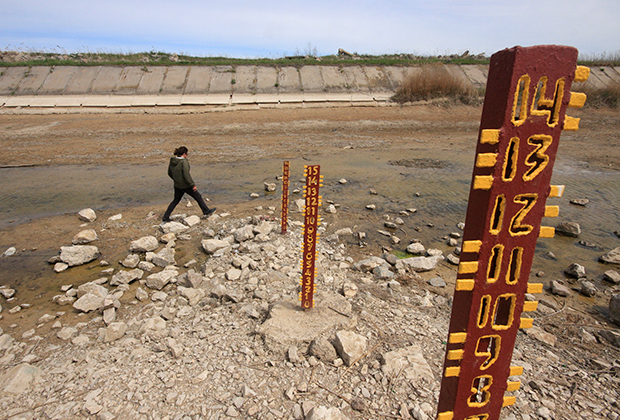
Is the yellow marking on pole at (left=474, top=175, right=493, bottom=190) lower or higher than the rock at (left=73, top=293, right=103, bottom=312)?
higher

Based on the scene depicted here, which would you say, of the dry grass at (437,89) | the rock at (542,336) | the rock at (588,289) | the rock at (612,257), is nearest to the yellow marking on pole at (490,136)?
the rock at (542,336)

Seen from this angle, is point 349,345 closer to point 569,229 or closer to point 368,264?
point 368,264

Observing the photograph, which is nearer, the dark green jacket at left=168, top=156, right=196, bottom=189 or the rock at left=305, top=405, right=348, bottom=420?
the rock at left=305, top=405, right=348, bottom=420

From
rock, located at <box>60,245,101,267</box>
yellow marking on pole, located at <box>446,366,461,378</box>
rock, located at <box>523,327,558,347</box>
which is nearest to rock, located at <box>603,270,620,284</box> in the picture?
rock, located at <box>523,327,558,347</box>

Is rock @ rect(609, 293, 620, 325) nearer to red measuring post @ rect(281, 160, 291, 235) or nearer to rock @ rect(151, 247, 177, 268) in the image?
red measuring post @ rect(281, 160, 291, 235)

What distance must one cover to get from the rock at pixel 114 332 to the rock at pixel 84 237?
10.1ft

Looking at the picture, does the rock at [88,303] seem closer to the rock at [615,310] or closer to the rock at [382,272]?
the rock at [382,272]

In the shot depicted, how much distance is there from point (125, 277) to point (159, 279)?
583 mm

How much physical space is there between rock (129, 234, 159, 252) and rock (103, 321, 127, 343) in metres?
2.22

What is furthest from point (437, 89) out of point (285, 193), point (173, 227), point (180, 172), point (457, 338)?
point (457, 338)

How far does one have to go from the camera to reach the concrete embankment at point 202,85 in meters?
17.7

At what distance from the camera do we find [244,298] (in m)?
4.31

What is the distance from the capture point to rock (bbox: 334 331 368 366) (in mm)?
3143

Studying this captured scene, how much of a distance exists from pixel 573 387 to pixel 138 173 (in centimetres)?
1069
